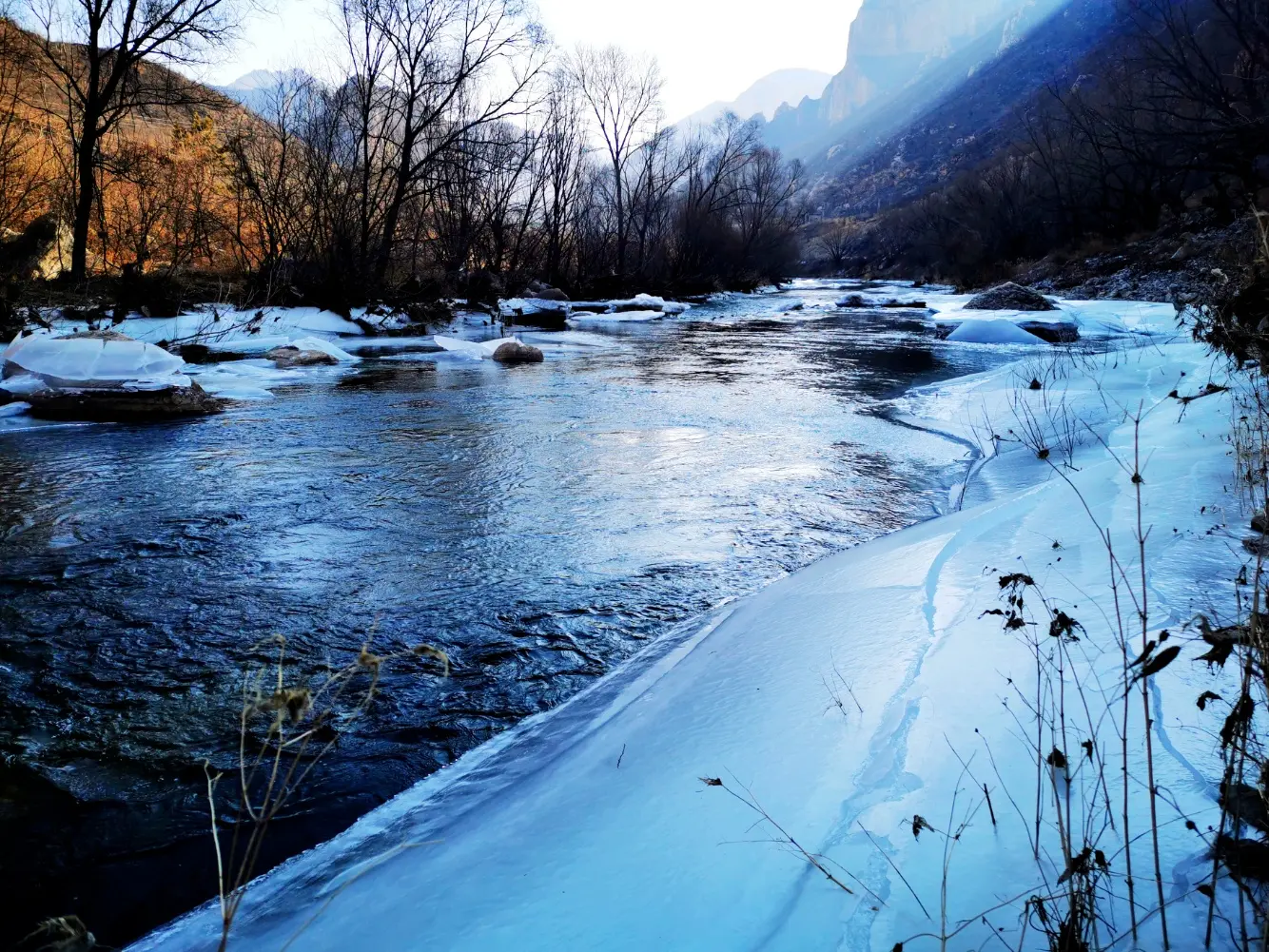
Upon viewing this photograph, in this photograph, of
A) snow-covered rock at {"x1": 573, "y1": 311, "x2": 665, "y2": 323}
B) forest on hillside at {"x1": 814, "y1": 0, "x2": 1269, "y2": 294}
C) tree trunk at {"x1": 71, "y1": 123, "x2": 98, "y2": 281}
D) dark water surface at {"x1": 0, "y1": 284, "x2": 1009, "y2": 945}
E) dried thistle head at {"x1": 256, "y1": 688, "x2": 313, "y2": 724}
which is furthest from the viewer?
snow-covered rock at {"x1": 573, "y1": 311, "x2": 665, "y2": 323}

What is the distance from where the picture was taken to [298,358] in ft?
44.0

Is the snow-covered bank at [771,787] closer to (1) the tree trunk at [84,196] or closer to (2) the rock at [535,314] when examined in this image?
(1) the tree trunk at [84,196]

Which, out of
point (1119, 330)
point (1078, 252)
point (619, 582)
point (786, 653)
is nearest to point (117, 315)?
point (619, 582)

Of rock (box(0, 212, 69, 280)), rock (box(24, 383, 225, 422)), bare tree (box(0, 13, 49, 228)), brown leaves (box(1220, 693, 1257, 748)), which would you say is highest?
bare tree (box(0, 13, 49, 228))

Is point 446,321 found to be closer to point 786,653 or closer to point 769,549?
point 769,549

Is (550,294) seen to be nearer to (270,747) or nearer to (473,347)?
(473,347)

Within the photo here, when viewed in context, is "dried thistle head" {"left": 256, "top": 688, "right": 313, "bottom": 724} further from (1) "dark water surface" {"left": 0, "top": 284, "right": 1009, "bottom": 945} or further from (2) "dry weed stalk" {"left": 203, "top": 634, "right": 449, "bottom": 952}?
(1) "dark water surface" {"left": 0, "top": 284, "right": 1009, "bottom": 945}

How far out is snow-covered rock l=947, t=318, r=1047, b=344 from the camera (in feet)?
52.2

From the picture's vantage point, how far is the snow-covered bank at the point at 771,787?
5.41ft

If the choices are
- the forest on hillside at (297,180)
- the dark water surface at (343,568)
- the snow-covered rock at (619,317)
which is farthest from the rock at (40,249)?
the snow-covered rock at (619,317)

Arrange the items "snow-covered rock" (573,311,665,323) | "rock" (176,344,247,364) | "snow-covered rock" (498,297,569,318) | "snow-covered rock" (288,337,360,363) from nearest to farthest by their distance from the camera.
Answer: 1. "rock" (176,344,247,364)
2. "snow-covered rock" (288,337,360,363)
3. "snow-covered rock" (498,297,569,318)
4. "snow-covered rock" (573,311,665,323)

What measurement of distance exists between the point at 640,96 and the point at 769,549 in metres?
41.0

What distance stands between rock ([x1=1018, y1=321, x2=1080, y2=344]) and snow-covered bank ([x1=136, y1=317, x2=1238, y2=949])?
42.2 feet

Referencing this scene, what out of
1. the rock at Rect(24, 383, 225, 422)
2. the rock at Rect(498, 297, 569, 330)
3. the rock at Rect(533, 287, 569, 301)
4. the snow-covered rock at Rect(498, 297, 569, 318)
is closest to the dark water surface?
the rock at Rect(24, 383, 225, 422)
